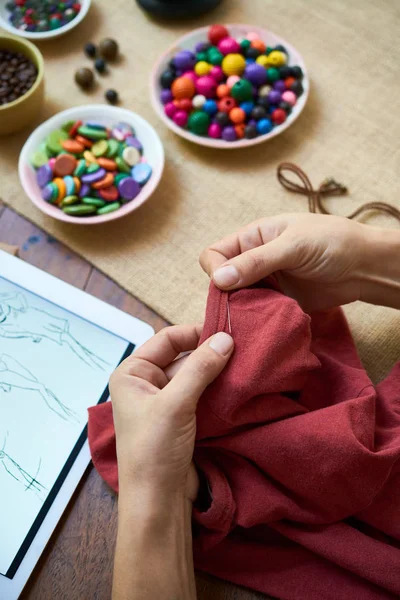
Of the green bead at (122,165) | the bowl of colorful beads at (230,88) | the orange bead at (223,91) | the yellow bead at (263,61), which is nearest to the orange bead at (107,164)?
the green bead at (122,165)

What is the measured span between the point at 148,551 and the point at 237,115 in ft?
2.25

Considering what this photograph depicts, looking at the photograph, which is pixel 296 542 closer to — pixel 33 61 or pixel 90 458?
pixel 90 458

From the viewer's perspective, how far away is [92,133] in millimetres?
885

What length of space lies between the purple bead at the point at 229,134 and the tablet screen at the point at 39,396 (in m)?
0.39

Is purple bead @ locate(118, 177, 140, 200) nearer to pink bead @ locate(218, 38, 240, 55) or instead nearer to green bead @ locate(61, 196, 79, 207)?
green bead @ locate(61, 196, 79, 207)

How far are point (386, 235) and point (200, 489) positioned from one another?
0.39 metres

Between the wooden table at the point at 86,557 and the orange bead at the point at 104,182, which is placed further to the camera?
the orange bead at the point at 104,182

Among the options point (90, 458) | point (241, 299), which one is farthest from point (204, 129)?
point (90, 458)

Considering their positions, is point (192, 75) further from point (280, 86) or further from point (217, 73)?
point (280, 86)

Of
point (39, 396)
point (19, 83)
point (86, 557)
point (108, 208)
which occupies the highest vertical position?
point (19, 83)

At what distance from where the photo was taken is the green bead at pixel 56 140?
0.87 metres

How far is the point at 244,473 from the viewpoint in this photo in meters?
0.59

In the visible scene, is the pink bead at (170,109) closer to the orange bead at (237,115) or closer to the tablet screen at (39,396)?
the orange bead at (237,115)

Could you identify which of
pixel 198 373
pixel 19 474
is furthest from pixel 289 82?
pixel 19 474
